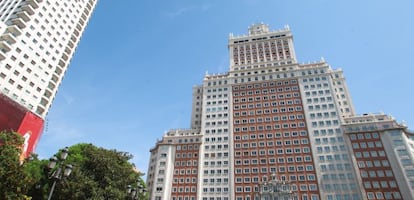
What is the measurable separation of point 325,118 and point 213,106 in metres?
32.5

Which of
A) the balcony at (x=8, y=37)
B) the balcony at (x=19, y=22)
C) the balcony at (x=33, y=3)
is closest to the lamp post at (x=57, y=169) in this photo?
the balcony at (x=8, y=37)

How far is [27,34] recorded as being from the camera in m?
58.5

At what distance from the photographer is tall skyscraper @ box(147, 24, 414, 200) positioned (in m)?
61.2

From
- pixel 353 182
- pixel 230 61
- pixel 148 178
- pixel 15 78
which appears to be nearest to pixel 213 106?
pixel 230 61

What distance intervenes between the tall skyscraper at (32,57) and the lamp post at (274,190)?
164 feet

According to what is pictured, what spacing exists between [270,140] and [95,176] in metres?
48.3

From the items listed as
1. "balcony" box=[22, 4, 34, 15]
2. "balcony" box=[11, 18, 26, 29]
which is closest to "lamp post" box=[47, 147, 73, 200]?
"balcony" box=[11, 18, 26, 29]

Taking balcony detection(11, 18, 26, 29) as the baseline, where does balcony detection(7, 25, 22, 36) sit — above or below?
below

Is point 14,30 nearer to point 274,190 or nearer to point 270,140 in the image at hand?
point 270,140

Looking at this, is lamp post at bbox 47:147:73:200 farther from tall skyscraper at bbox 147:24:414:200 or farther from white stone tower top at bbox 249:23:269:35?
white stone tower top at bbox 249:23:269:35

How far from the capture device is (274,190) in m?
60.7

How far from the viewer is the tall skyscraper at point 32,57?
4925cm

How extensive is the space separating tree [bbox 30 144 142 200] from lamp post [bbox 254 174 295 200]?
116ft

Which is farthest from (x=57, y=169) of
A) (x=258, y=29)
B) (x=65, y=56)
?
(x=258, y=29)
